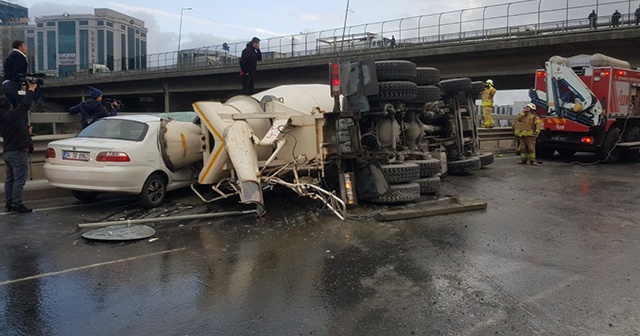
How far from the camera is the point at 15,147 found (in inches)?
295

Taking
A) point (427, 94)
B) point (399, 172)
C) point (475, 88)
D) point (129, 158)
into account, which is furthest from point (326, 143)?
point (475, 88)

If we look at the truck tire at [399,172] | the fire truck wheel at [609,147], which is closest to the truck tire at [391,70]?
the truck tire at [399,172]

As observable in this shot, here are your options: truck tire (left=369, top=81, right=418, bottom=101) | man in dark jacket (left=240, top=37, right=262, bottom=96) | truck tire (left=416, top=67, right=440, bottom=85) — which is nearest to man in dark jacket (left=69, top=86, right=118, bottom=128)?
man in dark jacket (left=240, top=37, right=262, bottom=96)

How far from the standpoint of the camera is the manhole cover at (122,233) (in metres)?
6.15

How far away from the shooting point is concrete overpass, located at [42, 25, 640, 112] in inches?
922

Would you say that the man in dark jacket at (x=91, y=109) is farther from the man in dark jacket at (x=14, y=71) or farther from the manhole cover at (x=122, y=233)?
the manhole cover at (x=122, y=233)

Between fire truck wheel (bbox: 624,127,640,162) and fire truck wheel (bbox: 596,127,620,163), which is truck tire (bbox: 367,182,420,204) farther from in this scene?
fire truck wheel (bbox: 624,127,640,162)

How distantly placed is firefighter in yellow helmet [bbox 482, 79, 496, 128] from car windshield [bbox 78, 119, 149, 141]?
1408 cm

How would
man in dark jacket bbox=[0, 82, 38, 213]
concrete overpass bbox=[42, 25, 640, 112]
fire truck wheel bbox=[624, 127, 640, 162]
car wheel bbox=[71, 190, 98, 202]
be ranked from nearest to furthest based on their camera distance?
man in dark jacket bbox=[0, 82, 38, 213] < car wheel bbox=[71, 190, 98, 202] < fire truck wheel bbox=[624, 127, 640, 162] < concrete overpass bbox=[42, 25, 640, 112]

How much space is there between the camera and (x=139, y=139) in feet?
25.6

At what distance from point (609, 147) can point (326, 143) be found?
10.9m

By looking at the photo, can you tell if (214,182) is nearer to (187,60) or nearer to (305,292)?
(305,292)

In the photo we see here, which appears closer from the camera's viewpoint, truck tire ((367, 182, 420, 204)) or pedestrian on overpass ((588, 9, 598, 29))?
truck tire ((367, 182, 420, 204))

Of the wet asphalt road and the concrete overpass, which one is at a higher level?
the concrete overpass
